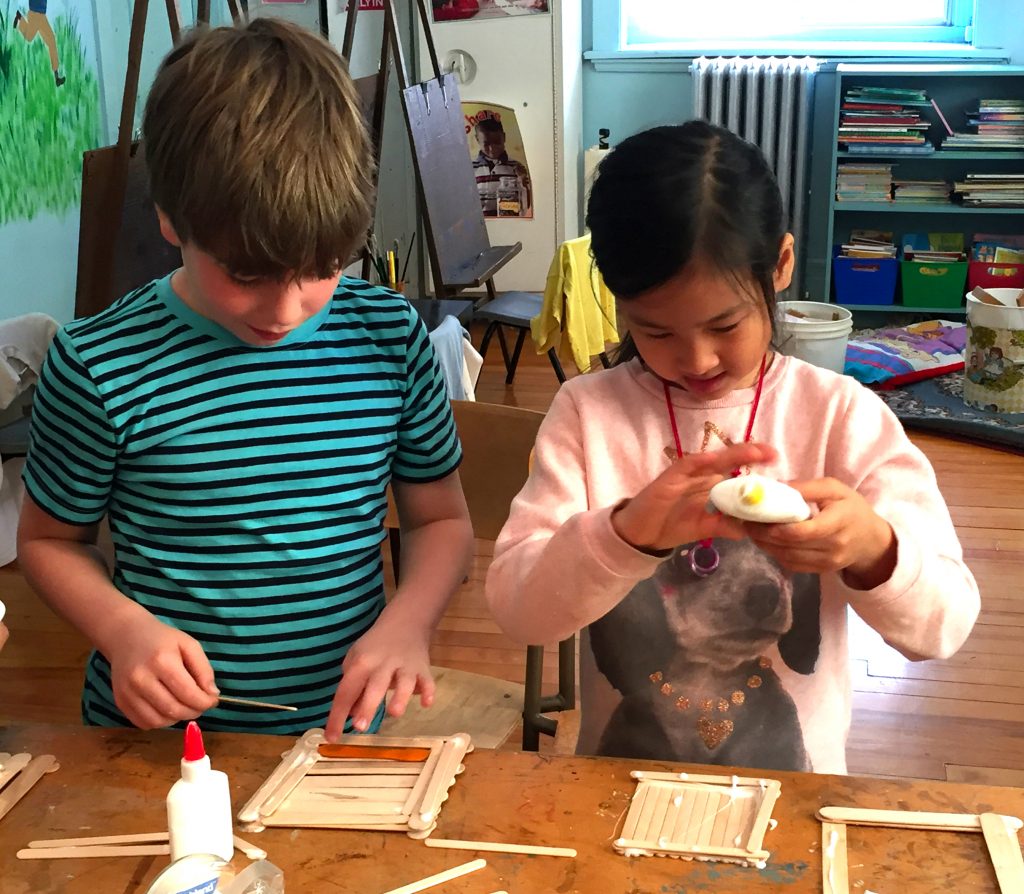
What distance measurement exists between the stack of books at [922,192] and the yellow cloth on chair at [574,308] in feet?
5.92

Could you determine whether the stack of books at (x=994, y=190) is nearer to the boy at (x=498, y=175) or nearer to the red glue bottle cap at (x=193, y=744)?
the boy at (x=498, y=175)

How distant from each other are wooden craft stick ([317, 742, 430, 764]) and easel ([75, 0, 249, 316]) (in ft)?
6.50

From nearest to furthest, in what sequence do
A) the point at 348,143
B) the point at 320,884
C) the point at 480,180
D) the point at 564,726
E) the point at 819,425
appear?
the point at 320,884
the point at 348,143
the point at 819,425
the point at 564,726
the point at 480,180

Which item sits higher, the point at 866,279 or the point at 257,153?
the point at 257,153

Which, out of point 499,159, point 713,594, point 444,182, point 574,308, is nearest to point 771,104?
point 499,159

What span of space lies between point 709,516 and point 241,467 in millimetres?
464

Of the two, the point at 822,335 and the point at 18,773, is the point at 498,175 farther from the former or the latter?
the point at 18,773

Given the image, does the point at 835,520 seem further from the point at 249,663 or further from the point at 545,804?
the point at 249,663

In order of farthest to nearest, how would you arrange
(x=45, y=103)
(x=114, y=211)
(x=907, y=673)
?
(x=45, y=103) < (x=114, y=211) < (x=907, y=673)

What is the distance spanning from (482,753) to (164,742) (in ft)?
0.89

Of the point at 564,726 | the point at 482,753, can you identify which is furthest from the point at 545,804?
the point at 564,726

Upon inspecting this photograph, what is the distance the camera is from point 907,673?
2.56 meters

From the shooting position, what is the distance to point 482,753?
953 millimetres

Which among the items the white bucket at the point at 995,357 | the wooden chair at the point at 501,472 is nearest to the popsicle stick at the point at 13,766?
the wooden chair at the point at 501,472
